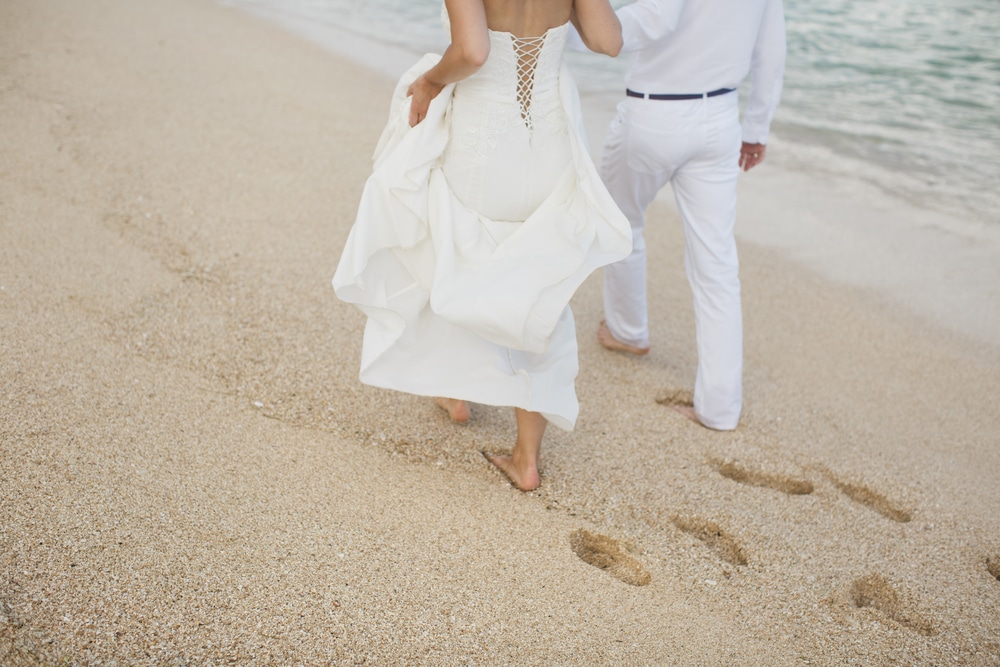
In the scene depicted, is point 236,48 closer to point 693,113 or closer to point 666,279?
point 666,279

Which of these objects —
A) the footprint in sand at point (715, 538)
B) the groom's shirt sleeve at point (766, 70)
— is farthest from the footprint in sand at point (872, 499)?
the groom's shirt sleeve at point (766, 70)

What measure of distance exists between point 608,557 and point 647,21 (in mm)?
1946

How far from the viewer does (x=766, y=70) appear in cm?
350

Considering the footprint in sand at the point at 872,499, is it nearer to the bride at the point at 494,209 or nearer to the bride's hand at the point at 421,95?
the bride at the point at 494,209

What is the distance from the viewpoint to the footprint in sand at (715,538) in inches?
112

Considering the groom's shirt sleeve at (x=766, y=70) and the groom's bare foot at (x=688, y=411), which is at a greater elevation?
the groom's shirt sleeve at (x=766, y=70)

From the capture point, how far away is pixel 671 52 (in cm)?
324

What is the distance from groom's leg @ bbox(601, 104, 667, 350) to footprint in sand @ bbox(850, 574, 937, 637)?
5.11ft

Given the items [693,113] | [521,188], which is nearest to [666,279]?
[693,113]

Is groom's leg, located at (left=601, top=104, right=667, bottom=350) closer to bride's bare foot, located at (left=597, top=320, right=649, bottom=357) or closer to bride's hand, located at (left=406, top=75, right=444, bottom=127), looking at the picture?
bride's bare foot, located at (left=597, top=320, right=649, bottom=357)

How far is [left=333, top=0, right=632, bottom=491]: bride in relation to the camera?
2562mm

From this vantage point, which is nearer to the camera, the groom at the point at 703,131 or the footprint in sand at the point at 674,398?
the groom at the point at 703,131

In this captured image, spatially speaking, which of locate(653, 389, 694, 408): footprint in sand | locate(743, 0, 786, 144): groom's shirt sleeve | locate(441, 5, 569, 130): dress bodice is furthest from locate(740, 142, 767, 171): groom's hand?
locate(441, 5, 569, 130): dress bodice

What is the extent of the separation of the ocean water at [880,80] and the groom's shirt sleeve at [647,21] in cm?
440
